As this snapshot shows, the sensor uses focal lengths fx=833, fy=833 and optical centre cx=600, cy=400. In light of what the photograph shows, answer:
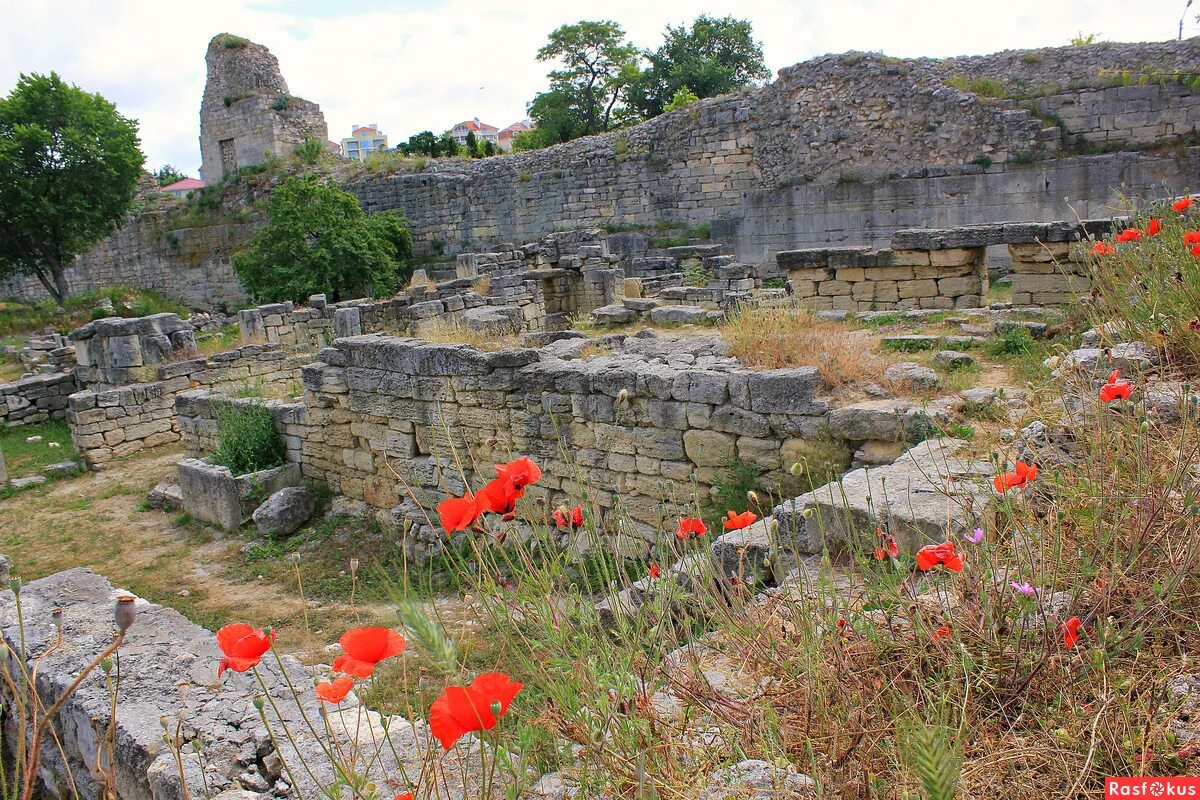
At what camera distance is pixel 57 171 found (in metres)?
21.9

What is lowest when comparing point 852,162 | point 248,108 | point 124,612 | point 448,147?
point 124,612

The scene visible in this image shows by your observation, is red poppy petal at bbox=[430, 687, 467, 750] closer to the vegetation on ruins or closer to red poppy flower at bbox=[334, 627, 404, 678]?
red poppy flower at bbox=[334, 627, 404, 678]

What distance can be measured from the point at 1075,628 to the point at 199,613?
20.2 feet

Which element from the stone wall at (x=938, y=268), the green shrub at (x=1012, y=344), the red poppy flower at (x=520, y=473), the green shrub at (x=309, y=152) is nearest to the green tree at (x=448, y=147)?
the green shrub at (x=309, y=152)

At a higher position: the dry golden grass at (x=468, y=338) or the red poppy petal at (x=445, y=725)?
the dry golden grass at (x=468, y=338)

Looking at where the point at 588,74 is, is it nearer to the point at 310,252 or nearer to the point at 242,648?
the point at 310,252

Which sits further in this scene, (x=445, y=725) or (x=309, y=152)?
(x=309, y=152)

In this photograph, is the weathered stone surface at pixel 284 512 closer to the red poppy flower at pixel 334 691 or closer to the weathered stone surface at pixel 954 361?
the weathered stone surface at pixel 954 361

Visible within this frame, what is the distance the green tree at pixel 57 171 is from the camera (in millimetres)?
21234

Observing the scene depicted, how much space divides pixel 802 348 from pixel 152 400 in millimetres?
9626

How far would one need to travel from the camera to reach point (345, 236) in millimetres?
18438

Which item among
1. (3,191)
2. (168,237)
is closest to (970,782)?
(3,191)

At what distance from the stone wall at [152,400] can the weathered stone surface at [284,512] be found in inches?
95.2

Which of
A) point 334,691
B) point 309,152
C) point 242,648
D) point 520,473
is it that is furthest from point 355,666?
point 309,152
